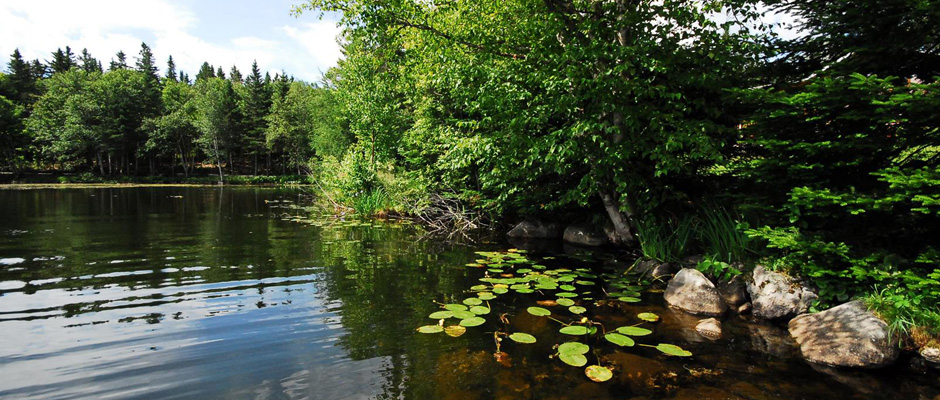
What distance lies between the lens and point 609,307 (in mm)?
5496

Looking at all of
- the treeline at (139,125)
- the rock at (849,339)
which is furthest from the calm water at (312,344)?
the treeline at (139,125)

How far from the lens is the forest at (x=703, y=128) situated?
4.46m

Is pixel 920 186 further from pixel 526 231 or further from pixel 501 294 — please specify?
pixel 526 231

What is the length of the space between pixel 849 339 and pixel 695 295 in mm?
1652

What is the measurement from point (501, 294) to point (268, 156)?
191ft

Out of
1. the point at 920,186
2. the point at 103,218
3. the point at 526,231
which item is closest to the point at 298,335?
the point at 920,186

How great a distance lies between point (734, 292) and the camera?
5.77 metres

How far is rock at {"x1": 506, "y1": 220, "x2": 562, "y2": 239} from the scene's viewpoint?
11.8m

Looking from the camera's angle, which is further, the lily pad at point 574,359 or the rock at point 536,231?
the rock at point 536,231

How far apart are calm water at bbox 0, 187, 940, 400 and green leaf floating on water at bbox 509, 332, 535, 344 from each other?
95 millimetres

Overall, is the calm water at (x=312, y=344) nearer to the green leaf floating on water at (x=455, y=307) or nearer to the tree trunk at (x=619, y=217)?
the green leaf floating on water at (x=455, y=307)

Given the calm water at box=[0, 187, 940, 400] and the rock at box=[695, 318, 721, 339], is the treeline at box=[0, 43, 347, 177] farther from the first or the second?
the rock at box=[695, 318, 721, 339]

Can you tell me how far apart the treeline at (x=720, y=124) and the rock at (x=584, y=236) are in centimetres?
49

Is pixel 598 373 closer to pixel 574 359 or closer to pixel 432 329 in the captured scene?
pixel 574 359
